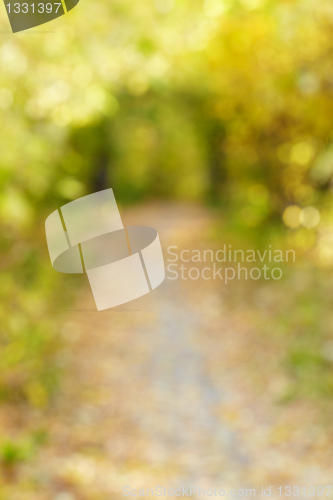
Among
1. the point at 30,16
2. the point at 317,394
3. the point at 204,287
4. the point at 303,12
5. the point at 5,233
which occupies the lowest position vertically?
the point at 204,287

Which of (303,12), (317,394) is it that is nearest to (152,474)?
(317,394)

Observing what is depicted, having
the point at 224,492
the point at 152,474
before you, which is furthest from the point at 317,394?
the point at 152,474

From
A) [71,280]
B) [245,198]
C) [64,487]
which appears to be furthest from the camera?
[245,198]

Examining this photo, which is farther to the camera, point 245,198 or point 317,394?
point 245,198

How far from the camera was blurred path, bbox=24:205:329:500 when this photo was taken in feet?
12.2

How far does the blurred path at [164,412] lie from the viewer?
12.2 ft

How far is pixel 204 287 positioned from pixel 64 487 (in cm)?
509

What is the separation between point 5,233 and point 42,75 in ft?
7.40

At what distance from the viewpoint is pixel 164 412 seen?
4.64m

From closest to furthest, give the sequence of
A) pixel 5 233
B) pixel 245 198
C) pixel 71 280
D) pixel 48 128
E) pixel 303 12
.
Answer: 1. pixel 303 12
2. pixel 48 128
3. pixel 5 233
4. pixel 71 280
5. pixel 245 198

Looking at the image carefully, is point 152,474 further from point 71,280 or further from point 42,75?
point 71,280

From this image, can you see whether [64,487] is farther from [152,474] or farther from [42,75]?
[42,75]

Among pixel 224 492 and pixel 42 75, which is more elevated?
pixel 42 75

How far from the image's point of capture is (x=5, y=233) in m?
5.46
